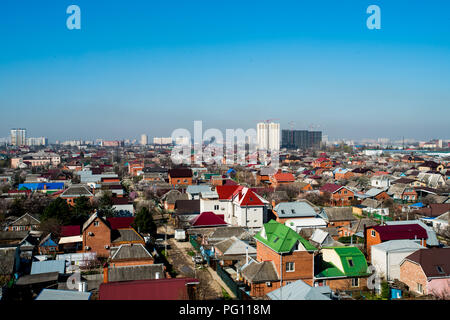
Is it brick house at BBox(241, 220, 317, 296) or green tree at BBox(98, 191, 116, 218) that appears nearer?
brick house at BBox(241, 220, 317, 296)

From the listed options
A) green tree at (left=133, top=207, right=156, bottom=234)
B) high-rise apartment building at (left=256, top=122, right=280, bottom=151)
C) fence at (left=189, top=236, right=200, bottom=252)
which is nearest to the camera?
fence at (left=189, top=236, right=200, bottom=252)

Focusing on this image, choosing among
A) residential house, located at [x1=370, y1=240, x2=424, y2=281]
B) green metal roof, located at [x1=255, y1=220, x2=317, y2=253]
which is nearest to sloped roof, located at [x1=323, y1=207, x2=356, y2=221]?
residential house, located at [x1=370, y1=240, x2=424, y2=281]

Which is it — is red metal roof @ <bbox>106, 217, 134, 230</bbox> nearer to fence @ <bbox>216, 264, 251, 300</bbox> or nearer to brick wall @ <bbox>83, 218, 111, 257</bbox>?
brick wall @ <bbox>83, 218, 111, 257</bbox>

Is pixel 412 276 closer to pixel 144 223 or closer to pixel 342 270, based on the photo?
pixel 342 270

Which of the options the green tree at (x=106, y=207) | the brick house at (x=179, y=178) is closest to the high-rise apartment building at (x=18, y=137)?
the brick house at (x=179, y=178)

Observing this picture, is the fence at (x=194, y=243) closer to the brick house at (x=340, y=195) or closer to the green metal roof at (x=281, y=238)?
the green metal roof at (x=281, y=238)

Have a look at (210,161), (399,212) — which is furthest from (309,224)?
(210,161)
